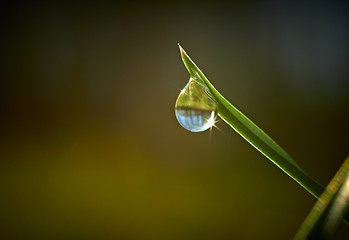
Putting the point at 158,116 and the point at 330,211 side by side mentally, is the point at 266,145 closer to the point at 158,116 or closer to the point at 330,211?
the point at 330,211

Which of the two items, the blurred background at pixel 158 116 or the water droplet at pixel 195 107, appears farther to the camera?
Answer: the blurred background at pixel 158 116

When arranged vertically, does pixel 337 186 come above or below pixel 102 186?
above

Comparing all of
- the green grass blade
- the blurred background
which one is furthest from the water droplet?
the blurred background

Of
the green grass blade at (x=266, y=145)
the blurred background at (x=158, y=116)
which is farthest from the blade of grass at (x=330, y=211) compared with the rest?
the blurred background at (x=158, y=116)

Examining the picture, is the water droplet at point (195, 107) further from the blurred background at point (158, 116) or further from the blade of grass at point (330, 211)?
the blurred background at point (158, 116)

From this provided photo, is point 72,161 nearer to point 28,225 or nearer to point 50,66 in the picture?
point 28,225

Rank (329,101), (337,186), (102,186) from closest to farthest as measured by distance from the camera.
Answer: (337,186) < (329,101) < (102,186)

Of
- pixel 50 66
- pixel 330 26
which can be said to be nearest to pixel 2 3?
pixel 50 66

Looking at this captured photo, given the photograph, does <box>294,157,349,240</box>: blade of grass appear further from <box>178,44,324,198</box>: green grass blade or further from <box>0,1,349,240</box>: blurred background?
<box>0,1,349,240</box>: blurred background
